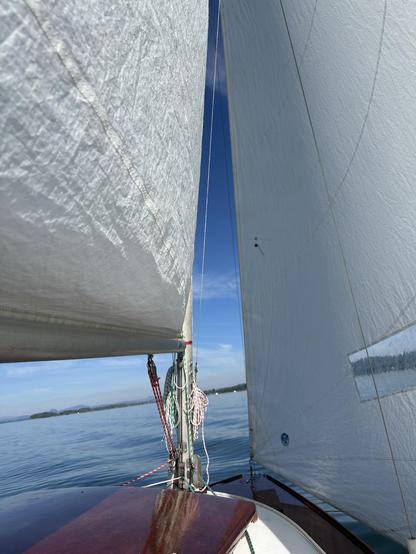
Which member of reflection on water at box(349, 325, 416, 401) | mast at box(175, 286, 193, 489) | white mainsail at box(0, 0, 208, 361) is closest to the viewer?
white mainsail at box(0, 0, 208, 361)

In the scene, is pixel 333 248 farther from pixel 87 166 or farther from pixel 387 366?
pixel 87 166

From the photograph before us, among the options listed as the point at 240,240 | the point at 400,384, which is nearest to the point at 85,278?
the point at 400,384

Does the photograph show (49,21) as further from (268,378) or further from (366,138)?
(268,378)

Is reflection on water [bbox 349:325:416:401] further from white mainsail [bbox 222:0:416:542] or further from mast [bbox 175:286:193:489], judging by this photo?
mast [bbox 175:286:193:489]

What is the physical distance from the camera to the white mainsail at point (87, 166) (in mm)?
630

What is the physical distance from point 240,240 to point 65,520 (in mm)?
3470

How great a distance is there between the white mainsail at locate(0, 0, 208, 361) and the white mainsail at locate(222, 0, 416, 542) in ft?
5.78

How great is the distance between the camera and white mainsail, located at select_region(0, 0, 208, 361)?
0.63 meters

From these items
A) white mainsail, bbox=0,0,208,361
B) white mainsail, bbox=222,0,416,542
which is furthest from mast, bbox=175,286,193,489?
white mainsail, bbox=0,0,208,361

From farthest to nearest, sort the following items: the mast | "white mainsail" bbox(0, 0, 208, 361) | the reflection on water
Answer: the mast < the reflection on water < "white mainsail" bbox(0, 0, 208, 361)

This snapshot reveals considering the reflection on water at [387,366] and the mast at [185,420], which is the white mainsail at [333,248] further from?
the mast at [185,420]

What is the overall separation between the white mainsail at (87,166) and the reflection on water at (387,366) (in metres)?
Result: 1.93

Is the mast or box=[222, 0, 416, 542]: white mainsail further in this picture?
the mast

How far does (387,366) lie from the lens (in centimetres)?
283
